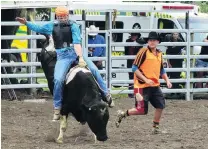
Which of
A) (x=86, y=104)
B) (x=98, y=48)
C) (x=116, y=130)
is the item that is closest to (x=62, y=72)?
(x=86, y=104)

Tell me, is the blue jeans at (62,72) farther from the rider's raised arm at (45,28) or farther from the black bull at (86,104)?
the rider's raised arm at (45,28)

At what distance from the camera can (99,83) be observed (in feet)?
28.9

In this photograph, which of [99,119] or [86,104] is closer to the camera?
[99,119]

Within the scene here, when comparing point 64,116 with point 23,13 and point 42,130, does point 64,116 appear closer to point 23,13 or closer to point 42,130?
point 42,130

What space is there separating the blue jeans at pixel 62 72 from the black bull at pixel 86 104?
0.35 ft

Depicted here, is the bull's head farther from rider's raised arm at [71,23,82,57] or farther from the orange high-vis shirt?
the orange high-vis shirt

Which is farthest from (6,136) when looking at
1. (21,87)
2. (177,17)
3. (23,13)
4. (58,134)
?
Answer: (177,17)

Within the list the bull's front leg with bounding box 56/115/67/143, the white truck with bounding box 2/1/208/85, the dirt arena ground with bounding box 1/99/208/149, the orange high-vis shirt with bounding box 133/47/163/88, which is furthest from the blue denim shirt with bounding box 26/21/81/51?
the white truck with bounding box 2/1/208/85

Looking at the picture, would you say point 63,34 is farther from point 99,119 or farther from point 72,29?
point 99,119

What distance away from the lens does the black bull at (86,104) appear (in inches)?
326

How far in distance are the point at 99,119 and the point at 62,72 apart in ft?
2.99

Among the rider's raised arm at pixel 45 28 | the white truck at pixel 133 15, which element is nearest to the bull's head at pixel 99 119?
the rider's raised arm at pixel 45 28

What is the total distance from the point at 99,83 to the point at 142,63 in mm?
930

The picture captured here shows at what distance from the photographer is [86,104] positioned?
847 centimetres
